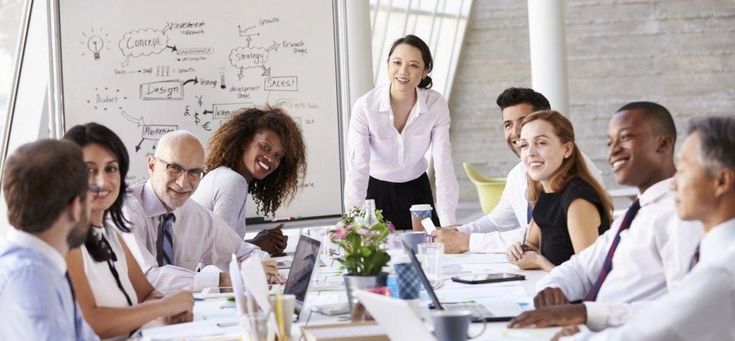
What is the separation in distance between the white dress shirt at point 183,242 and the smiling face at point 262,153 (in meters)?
0.43

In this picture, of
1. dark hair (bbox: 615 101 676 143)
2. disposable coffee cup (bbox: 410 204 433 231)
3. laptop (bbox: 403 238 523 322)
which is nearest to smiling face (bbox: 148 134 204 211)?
disposable coffee cup (bbox: 410 204 433 231)

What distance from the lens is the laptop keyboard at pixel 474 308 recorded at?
255 cm

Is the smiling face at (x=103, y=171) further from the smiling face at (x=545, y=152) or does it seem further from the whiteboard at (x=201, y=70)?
the whiteboard at (x=201, y=70)

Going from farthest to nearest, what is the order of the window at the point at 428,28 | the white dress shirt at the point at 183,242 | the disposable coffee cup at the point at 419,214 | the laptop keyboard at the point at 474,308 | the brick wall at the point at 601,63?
1. the brick wall at the point at 601,63
2. the window at the point at 428,28
3. the disposable coffee cup at the point at 419,214
4. the white dress shirt at the point at 183,242
5. the laptop keyboard at the point at 474,308

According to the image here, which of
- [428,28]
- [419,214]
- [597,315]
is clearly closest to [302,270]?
[597,315]

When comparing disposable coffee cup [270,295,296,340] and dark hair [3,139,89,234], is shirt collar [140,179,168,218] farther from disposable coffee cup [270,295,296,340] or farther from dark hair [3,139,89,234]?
dark hair [3,139,89,234]

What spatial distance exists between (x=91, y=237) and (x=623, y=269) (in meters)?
1.41

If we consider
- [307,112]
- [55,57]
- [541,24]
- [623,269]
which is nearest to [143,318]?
[623,269]

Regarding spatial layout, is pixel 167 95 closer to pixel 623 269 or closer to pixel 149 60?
pixel 149 60

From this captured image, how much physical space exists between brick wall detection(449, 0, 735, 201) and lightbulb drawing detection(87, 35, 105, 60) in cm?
1064

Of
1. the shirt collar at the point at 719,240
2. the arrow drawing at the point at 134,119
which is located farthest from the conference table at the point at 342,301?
the arrow drawing at the point at 134,119

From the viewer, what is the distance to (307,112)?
629 centimetres

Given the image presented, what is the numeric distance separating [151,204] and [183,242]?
24 cm

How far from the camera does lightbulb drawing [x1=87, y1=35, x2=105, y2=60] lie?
18.7ft
